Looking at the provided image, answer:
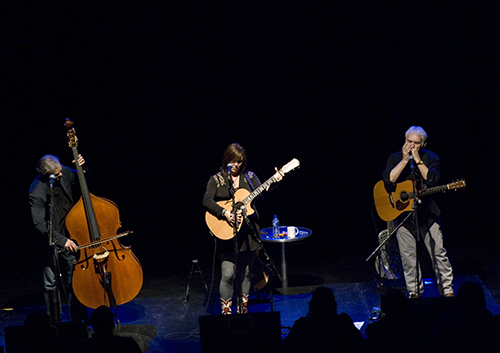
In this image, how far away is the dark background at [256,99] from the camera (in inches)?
294

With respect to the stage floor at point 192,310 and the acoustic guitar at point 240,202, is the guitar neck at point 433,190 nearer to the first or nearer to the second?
the stage floor at point 192,310

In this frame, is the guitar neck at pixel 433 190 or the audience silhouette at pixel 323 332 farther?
the guitar neck at pixel 433 190

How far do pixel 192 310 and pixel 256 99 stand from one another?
2.95 meters

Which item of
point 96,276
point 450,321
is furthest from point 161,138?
point 450,321

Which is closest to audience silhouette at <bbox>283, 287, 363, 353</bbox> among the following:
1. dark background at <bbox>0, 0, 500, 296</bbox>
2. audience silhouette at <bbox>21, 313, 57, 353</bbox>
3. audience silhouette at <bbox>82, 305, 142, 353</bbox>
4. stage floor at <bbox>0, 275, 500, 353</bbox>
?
audience silhouette at <bbox>82, 305, 142, 353</bbox>

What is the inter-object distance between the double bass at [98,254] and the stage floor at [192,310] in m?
0.53

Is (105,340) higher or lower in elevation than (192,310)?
higher

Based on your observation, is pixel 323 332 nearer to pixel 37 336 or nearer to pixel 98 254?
pixel 37 336

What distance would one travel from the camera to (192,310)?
6500mm

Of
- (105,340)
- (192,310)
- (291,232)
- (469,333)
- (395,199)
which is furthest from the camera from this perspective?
(291,232)

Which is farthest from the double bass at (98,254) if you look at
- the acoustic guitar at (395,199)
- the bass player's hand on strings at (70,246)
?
the acoustic guitar at (395,199)

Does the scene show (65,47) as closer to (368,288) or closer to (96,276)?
(96,276)

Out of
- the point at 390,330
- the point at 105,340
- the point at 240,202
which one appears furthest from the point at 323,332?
the point at 240,202

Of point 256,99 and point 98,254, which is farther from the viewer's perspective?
point 256,99
